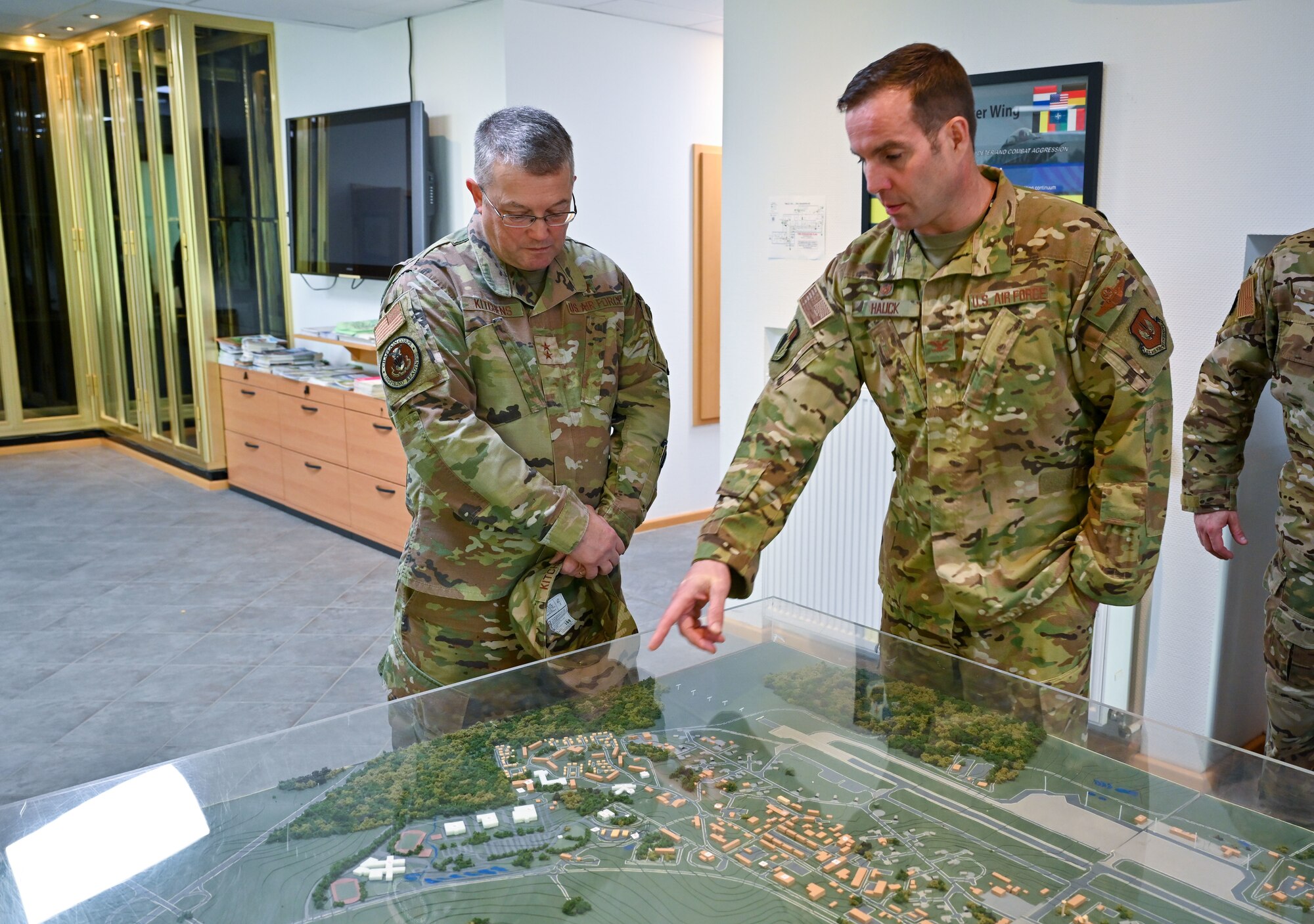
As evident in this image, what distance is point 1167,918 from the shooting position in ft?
3.77

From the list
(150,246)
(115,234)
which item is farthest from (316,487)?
(115,234)

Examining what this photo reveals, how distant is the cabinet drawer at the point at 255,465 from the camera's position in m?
6.74

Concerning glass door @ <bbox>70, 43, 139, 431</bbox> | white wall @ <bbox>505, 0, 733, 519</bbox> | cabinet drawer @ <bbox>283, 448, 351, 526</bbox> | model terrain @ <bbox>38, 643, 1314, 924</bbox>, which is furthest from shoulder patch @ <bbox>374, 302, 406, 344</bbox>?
glass door @ <bbox>70, 43, 139, 431</bbox>

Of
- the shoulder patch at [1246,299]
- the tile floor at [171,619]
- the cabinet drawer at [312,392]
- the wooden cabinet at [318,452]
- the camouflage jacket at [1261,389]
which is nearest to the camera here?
the camouflage jacket at [1261,389]

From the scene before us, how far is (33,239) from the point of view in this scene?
337 inches

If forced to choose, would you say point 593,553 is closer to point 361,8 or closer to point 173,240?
point 361,8

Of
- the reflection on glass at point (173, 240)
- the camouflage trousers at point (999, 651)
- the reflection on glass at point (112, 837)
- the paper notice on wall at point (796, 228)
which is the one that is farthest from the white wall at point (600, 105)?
the reflection on glass at point (112, 837)

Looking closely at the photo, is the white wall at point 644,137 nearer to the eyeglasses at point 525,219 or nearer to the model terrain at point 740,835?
the eyeglasses at point 525,219

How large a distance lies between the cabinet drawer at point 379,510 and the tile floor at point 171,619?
0.11 m

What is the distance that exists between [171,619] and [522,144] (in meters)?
3.62

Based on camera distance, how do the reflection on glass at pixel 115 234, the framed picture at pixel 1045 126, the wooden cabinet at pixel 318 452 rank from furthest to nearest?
the reflection on glass at pixel 115 234 < the wooden cabinet at pixel 318 452 < the framed picture at pixel 1045 126

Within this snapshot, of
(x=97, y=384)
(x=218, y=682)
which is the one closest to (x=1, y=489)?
(x=97, y=384)

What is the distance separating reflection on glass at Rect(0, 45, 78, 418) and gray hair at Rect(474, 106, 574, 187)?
7.89 metres

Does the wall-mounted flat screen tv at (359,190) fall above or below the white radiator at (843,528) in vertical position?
above
